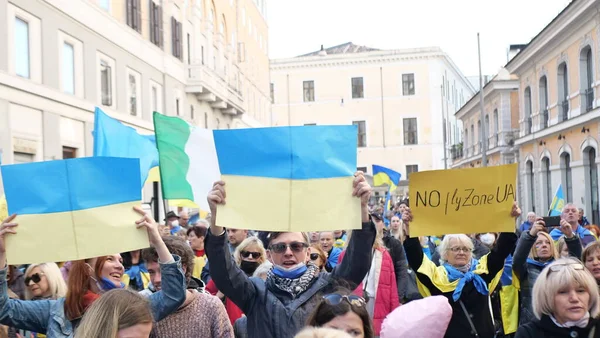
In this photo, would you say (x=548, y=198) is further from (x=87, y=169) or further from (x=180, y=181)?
(x=87, y=169)

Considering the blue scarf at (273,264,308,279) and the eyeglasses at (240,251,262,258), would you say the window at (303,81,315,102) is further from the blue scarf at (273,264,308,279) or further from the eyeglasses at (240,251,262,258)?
the blue scarf at (273,264,308,279)

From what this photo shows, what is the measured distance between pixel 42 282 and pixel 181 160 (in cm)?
266

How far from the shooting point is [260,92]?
51.1 metres

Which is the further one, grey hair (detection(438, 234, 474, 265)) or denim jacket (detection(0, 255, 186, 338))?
grey hair (detection(438, 234, 474, 265))

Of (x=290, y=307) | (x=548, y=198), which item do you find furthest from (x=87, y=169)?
(x=548, y=198)

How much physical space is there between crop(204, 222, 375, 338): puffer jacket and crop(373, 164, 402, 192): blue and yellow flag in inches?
476

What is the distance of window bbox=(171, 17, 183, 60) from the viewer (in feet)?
95.9

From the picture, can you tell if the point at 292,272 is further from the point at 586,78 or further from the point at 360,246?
the point at 586,78

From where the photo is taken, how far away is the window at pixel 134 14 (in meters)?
24.3

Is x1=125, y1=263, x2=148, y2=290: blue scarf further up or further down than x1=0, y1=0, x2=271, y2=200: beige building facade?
further down

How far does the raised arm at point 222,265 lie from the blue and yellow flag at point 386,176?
1217cm

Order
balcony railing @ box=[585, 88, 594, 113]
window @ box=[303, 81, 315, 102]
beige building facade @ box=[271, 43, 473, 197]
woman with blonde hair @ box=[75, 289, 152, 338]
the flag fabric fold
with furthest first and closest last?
window @ box=[303, 81, 315, 102] < beige building facade @ box=[271, 43, 473, 197] < balcony railing @ box=[585, 88, 594, 113] < the flag fabric fold < woman with blonde hair @ box=[75, 289, 152, 338]

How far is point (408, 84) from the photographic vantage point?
61.9 meters

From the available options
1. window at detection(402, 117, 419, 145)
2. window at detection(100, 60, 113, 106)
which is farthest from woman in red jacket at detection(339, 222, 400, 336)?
window at detection(402, 117, 419, 145)
